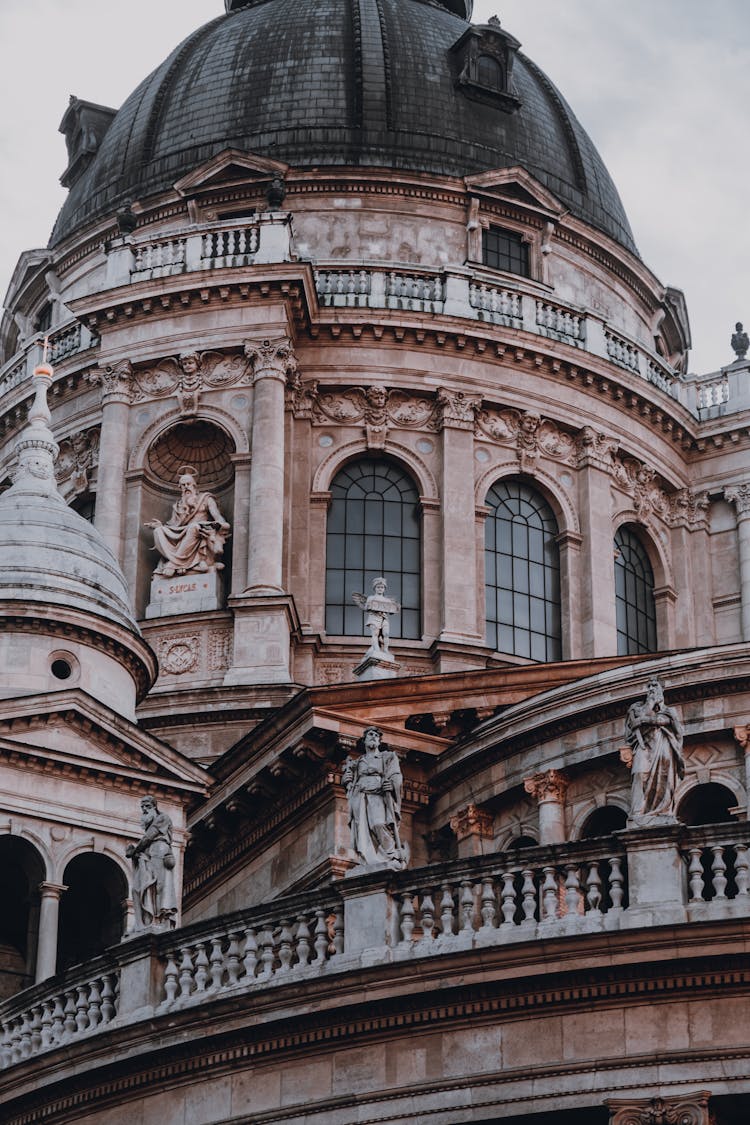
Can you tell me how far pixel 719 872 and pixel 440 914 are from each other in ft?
9.07

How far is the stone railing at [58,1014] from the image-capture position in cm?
2616

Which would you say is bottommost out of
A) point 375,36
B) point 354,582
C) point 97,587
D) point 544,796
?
point 544,796

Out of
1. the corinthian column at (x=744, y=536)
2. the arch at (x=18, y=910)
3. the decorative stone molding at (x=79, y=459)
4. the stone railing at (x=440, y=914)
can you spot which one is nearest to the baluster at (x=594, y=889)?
the stone railing at (x=440, y=914)

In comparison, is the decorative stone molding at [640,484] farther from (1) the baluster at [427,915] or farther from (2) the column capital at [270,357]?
(1) the baluster at [427,915]

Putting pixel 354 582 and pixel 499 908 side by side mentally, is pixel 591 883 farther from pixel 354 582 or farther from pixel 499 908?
pixel 354 582

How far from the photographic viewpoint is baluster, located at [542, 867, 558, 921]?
22.8 meters

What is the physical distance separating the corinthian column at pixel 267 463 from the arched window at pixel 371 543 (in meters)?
2.21

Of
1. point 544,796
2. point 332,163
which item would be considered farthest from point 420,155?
point 544,796

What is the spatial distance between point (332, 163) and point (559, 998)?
3453cm

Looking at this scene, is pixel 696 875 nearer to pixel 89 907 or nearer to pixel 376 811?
pixel 376 811

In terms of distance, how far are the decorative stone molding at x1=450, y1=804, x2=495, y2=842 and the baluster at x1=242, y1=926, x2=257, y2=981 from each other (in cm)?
922

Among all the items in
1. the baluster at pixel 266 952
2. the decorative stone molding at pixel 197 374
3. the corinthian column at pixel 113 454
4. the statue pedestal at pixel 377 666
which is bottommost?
the baluster at pixel 266 952

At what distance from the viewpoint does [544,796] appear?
108ft

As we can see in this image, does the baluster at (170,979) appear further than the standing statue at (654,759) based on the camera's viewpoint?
Yes
